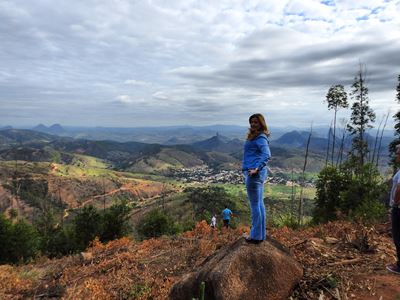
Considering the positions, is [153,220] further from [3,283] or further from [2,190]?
[2,190]

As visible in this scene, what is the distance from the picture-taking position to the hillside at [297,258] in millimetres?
6727

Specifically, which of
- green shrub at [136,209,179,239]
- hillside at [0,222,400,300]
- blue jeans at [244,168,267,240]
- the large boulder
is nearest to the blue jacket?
blue jeans at [244,168,267,240]

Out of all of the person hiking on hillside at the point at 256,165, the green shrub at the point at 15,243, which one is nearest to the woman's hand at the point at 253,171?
the person hiking on hillside at the point at 256,165

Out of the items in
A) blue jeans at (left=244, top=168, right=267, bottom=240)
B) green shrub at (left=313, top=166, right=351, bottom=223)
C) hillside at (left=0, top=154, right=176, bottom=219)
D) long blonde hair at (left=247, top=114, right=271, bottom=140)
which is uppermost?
Result: long blonde hair at (left=247, top=114, right=271, bottom=140)

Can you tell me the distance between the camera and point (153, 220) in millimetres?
42250

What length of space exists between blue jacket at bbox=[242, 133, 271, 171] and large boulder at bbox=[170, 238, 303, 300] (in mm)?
1747

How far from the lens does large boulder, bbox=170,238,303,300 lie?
21.3 ft

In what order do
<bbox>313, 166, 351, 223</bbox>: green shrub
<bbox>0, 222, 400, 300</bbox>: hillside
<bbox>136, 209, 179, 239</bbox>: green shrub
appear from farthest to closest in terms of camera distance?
<bbox>136, 209, 179, 239</bbox>: green shrub < <bbox>313, 166, 351, 223</bbox>: green shrub < <bbox>0, 222, 400, 300</bbox>: hillside

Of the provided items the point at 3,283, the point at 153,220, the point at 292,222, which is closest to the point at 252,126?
the point at 3,283

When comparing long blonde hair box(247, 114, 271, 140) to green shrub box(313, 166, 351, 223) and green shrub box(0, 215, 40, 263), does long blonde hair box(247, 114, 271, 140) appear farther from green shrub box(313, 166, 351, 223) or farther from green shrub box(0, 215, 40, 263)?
green shrub box(0, 215, 40, 263)

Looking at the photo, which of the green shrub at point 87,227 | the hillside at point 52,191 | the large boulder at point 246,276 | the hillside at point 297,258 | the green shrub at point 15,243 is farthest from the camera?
the hillside at point 52,191

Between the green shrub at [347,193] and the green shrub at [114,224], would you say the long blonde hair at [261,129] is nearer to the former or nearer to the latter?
the green shrub at [347,193]

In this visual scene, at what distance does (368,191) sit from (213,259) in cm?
1335

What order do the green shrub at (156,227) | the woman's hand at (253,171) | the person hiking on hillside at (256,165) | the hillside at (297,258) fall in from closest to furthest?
1. the hillside at (297,258)
2. the woman's hand at (253,171)
3. the person hiking on hillside at (256,165)
4. the green shrub at (156,227)
